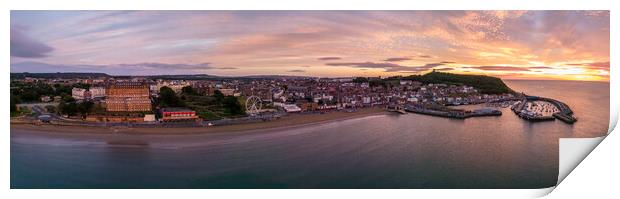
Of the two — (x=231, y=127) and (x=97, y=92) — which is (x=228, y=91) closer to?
(x=231, y=127)

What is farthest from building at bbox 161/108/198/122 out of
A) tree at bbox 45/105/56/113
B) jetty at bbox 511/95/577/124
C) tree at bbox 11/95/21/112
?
jetty at bbox 511/95/577/124

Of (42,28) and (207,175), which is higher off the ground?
(42,28)

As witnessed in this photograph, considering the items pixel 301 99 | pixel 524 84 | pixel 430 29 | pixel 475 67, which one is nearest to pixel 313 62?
pixel 301 99

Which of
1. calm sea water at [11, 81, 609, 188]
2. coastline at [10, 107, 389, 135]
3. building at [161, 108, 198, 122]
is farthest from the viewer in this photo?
building at [161, 108, 198, 122]

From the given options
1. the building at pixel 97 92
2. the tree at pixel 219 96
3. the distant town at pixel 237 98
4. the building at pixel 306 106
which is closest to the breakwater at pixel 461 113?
the distant town at pixel 237 98

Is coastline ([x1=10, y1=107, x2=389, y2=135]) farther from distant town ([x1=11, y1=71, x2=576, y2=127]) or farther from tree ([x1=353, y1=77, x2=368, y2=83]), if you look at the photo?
tree ([x1=353, y1=77, x2=368, y2=83])
